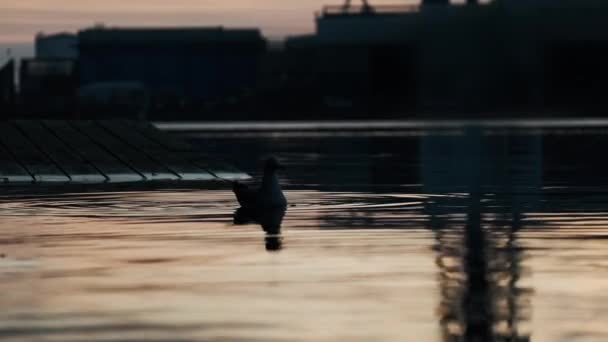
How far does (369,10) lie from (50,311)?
13008 centimetres

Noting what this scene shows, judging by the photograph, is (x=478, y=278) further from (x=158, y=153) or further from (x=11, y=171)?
(x=158, y=153)

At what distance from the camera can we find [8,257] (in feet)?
58.5

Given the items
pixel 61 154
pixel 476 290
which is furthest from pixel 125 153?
pixel 476 290

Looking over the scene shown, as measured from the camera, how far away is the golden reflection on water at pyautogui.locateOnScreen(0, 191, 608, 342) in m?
12.5

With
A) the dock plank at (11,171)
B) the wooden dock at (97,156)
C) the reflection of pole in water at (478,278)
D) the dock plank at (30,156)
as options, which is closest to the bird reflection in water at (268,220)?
the reflection of pole in water at (478,278)

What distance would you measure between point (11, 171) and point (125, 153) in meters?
3.88

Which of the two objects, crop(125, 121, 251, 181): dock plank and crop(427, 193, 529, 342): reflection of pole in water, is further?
crop(125, 121, 251, 181): dock plank

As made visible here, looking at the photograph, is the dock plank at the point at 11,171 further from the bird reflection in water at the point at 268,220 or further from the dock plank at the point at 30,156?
the bird reflection in water at the point at 268,220

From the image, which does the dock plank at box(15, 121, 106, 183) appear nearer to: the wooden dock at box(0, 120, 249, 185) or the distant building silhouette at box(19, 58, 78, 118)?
the wooden dock at box(0, 120, 249, 185)

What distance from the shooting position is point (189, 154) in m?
39.1

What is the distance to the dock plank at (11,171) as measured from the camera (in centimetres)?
3419

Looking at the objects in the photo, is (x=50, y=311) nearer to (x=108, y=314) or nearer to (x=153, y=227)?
(x=108, y=314)

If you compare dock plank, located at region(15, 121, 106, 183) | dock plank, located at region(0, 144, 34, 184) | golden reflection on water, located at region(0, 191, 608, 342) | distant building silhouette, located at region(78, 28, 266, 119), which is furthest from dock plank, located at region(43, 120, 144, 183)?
distant building silhouette, located at region(78, 28, 266, 119)

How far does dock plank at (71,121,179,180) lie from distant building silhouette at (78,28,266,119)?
108 m
